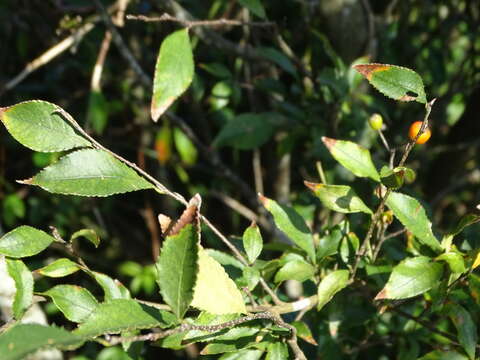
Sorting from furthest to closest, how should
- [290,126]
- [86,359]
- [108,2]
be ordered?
[108,2]
[86,359]
[290,126]

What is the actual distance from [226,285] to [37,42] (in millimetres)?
1528

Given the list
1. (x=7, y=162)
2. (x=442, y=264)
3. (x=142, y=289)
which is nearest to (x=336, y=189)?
(x=442, y=264)

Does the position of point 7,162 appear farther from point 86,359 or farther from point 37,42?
point 86,359

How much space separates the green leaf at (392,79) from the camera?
0.68 m

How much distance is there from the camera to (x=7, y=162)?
1958 millimetres

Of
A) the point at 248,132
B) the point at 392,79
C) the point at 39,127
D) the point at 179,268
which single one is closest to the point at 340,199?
the point at 392,79

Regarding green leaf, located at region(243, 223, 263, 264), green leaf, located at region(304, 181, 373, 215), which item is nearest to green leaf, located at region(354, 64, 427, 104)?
green leaf, located at region(304, 181, 373, 215)

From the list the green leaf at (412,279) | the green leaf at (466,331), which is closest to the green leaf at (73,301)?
Answer: the green leaf at (412,279)

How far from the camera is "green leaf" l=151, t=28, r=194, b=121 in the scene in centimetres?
89

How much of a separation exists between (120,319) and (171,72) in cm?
48

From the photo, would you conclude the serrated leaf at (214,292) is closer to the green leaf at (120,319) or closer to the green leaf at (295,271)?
the green leaf at (120,319)

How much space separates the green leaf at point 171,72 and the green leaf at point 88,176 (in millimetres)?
215

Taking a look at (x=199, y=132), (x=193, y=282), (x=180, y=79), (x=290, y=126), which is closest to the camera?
(x=193, y=282)

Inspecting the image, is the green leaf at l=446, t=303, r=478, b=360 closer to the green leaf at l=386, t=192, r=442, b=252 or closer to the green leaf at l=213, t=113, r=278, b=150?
the green leaf at l=386, t=192, r=442, b=252
